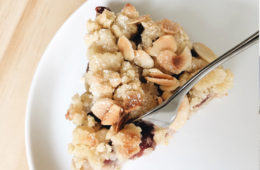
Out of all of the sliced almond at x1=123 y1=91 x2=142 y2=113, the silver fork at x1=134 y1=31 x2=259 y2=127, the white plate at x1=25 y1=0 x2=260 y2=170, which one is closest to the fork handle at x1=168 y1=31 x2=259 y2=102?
the silver fork at x1=134 y1=31 x2=259 y2=127

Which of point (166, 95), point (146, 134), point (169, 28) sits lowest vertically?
point (146, 134)

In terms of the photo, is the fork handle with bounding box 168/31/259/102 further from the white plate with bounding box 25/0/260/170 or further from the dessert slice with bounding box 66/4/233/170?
the white plate with bounding box 25/0/260/170

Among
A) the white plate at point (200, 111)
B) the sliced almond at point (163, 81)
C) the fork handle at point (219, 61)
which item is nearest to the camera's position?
the fork handle at point (219, 61)

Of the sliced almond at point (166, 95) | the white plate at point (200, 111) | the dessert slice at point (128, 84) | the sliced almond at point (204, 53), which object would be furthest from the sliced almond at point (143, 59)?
the white plate at point (200, 111)

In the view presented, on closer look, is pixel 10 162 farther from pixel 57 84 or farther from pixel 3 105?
pixel 57 84

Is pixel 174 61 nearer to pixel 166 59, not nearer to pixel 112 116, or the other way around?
pixel 166 59

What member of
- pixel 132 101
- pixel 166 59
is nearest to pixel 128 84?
pixel 132 101

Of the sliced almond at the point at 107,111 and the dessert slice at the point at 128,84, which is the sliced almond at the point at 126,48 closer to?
the dessert slice at the point at 128,84
